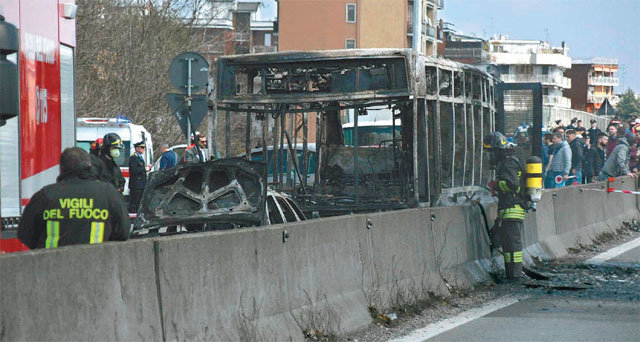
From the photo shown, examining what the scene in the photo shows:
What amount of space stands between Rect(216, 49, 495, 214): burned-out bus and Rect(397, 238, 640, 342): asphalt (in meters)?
2.31

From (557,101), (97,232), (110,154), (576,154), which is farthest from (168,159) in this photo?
(557,101)

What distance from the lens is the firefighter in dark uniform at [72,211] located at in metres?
7.64

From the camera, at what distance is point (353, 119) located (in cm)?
1623

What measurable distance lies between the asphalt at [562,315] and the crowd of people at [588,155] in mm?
10803

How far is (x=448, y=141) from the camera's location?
16.8 metres

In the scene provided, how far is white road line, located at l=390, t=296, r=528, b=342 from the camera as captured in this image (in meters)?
9.68

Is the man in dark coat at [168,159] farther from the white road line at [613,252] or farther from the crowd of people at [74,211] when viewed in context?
the crowd of people at [74,211]

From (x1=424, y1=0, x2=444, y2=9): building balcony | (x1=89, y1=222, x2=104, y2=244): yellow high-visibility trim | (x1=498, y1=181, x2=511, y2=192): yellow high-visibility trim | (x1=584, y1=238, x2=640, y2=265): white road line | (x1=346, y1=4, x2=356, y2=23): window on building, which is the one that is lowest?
(x1=584, y1=238, x2=640, y2=265): white road line

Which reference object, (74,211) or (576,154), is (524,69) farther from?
(74,211)

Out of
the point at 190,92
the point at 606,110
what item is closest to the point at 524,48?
the point at 606,110

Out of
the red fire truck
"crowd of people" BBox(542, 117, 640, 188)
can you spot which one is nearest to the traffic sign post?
the red fire truck

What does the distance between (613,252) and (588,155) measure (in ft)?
38.0

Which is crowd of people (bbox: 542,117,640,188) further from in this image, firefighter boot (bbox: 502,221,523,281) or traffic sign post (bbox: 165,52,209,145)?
firefighter boot (bbox: 502,221,523,281)

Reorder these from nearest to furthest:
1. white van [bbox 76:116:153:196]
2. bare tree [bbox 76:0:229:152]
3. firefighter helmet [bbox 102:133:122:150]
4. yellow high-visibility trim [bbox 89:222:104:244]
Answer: yellow high-visibility trim [bbox 89:222:104:244] < firefighter helmet [bbox 102:133:122:150] < white van [bbox 76:116:153:196] < bare tree [bbox 76:0:229:152]
